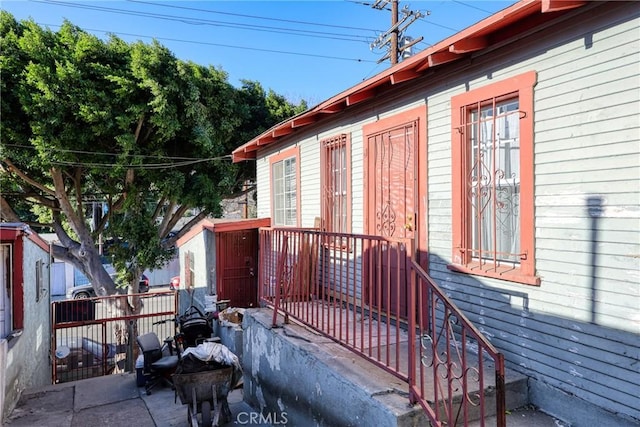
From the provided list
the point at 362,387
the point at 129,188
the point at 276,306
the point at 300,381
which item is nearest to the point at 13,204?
the point at 129,188

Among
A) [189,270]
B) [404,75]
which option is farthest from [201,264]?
[404,75]

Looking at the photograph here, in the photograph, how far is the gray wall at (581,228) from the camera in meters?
2.62

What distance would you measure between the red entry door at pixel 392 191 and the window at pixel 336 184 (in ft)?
1.87

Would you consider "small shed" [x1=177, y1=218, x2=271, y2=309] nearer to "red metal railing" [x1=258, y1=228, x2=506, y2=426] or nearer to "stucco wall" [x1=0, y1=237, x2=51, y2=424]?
"stucco wall" [x1=0, y1=237, x2=51, y2=424]

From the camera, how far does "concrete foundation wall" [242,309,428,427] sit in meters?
2.75

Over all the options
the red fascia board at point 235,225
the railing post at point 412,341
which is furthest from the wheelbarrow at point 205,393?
the red fascia board at point 235,225

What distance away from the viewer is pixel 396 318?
2.94 meters

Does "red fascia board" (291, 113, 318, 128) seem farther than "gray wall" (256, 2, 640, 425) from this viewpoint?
Yes

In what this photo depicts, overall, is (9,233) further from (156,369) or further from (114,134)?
(114,134)

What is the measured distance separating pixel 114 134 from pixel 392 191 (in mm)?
10257

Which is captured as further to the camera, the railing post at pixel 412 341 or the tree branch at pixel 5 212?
the tree branch at pixel 5 212

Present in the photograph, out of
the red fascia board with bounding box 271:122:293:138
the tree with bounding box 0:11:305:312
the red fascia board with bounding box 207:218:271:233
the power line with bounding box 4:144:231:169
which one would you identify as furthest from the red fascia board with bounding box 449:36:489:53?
the power line with bounding box 4:144:231:169

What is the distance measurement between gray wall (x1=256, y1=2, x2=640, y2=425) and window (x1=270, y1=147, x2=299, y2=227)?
4607mm

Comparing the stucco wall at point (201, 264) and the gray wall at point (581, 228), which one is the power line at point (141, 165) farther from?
the gray wall at point (581, 228)
